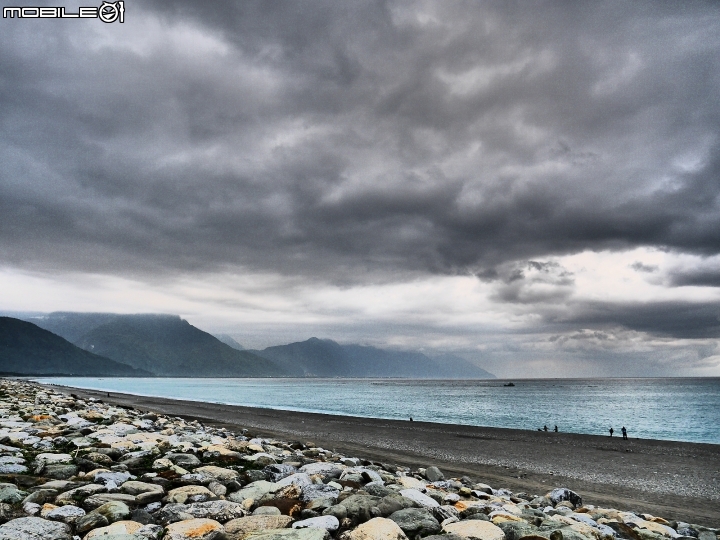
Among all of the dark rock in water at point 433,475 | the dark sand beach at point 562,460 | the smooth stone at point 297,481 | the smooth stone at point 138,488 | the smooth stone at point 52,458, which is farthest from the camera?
the dark sand beach at point 562,460

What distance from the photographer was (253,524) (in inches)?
197

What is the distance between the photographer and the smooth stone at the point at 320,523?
201 inches

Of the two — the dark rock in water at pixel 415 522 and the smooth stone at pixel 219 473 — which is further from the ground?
the dark rock in water at pixel 415 522

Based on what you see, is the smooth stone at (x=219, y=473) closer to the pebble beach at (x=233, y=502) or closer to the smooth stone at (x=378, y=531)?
the pebble beach at (x=233, y=502)

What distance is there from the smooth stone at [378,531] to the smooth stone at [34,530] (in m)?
2.91

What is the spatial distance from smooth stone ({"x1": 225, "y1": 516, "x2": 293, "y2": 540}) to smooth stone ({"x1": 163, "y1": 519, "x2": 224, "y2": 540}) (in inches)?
4.7

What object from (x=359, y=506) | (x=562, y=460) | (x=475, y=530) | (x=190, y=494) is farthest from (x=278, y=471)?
(x=562, y=460)

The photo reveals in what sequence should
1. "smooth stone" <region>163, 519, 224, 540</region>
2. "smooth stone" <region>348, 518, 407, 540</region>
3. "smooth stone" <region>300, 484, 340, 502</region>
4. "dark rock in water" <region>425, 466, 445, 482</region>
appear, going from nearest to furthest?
1. "smooth stone" <region>163, 519, 224, 540</region>
2. "smooth stone" <region>348, 518, 407, 540</region>
3. "smooth stone" <region>300, 484, 340, 502</region>
4. "dark rock in water" <region>425, 466, 445, 482</region>

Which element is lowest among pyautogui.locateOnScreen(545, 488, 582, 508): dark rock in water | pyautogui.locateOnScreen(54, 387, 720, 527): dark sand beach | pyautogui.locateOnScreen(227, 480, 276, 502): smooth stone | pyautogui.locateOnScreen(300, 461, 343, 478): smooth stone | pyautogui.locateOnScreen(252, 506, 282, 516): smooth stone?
pyautogui.locateOnScreen(54, 387, 720, 527): dark sand beach

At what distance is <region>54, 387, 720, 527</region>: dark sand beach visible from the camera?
47.9 feet

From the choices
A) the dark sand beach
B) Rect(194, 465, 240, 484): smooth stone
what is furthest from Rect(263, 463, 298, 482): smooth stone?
the dark sand beach

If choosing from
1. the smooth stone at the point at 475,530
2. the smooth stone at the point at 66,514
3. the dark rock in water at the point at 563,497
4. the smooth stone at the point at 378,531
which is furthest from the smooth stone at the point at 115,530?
the dark rock in water at the point at 563,497

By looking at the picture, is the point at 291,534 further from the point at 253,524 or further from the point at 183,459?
the point at 183,459

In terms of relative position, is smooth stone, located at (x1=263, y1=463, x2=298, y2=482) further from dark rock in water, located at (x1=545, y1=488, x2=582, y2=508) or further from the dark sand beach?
the dark sand beach
